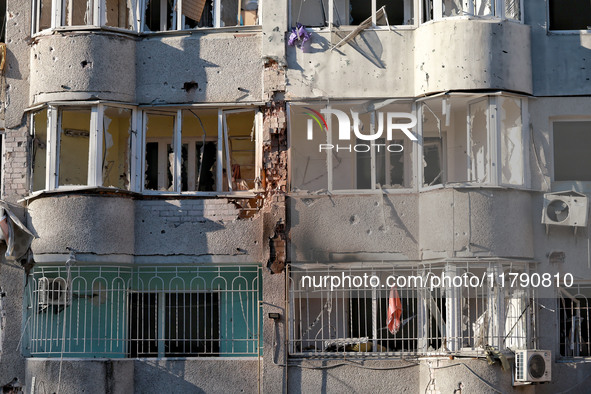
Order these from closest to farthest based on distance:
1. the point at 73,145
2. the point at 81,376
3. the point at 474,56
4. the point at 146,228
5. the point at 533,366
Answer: the point at 533,366
the point at 81,376
the point at 474,56
the point at 146,228
the point at 73,145

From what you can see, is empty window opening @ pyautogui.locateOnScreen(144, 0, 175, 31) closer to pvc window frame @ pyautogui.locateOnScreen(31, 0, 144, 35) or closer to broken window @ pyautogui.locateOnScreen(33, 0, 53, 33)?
pvc window frame @ pyautogui.locateOnScreen(31, 0, 144, 35)

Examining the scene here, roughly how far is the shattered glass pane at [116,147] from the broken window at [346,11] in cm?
309

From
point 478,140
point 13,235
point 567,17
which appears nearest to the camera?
point 13,235

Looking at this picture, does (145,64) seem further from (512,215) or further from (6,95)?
(512,215)

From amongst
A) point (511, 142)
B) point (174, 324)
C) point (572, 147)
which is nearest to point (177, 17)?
point (174, 324)

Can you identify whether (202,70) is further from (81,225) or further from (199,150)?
(81,225)

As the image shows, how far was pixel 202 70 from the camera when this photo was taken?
17922mm

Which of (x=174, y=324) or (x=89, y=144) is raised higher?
(x=89, y=144)

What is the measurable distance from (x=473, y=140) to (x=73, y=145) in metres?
6.21

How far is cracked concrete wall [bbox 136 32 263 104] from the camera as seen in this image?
17.9 meters

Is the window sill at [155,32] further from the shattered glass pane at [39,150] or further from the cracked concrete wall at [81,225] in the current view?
the cracked concrete wall at [81,225]

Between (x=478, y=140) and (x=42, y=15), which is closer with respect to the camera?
(x=478, y=140)

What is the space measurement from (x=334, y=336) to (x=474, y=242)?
8.45 feet

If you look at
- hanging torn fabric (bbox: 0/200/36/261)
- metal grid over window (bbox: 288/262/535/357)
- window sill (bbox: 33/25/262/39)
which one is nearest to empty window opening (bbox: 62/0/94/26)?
window sill (bbox: 33/25/262/39)
